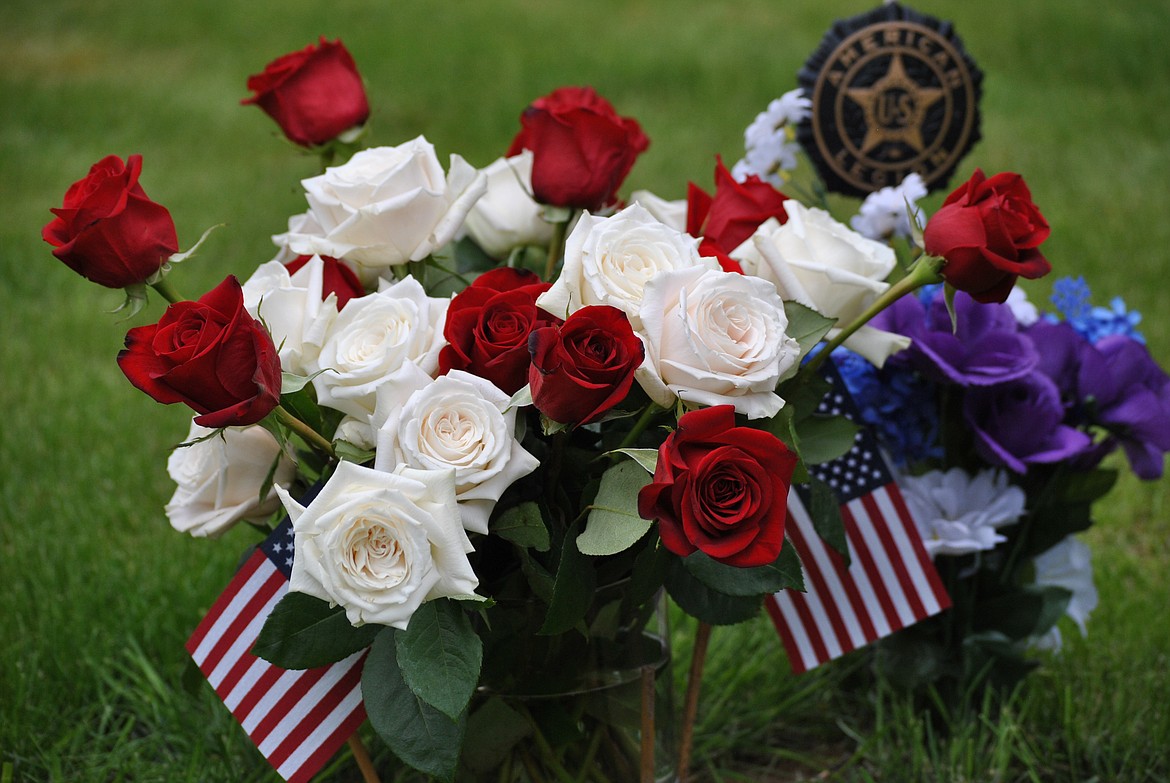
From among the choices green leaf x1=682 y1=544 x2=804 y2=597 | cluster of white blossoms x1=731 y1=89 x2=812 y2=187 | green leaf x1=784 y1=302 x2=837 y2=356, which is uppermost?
cluster of white blossoms x1=731 y1=89 x2=812 y2=187

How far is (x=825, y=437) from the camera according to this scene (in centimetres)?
97

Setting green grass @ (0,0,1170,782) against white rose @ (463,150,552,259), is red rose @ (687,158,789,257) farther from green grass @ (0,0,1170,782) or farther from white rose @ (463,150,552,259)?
green grass @ (0,0,1170,782)

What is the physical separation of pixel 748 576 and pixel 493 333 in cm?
27

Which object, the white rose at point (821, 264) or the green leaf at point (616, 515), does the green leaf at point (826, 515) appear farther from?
the green leaf at point (616, 515)

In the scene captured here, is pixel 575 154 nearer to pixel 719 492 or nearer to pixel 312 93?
pixel 312 93

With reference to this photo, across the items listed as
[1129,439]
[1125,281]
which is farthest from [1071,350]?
[1125,281]

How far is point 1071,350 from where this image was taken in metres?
1.34

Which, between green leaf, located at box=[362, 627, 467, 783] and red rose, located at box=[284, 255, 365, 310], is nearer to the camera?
green leaf, located at box=[362, 627, 467, 783]

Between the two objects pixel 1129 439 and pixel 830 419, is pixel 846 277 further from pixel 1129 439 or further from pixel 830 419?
pixel 1129 439

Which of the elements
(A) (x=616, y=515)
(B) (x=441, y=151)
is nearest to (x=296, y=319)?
(A) (x=616, y=515)

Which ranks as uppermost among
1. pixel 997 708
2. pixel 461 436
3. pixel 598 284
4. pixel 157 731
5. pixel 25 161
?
pixel 25 161

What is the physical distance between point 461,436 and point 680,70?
3.84 m

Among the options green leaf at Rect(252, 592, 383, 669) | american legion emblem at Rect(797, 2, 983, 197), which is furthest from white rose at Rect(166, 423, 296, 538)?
american legion emblem at Rect(797, 2, 983, 197)

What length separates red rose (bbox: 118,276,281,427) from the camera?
28.2 inches
